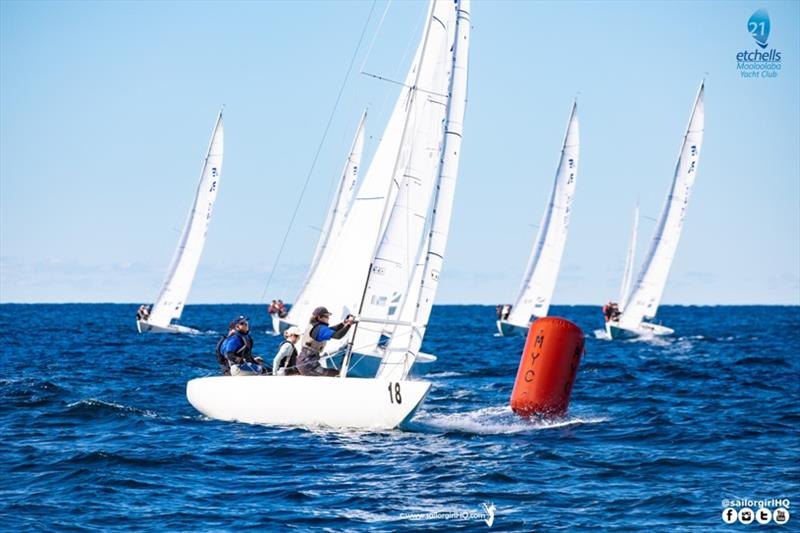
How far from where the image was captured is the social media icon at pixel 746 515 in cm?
1130

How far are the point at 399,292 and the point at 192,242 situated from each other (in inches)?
1225

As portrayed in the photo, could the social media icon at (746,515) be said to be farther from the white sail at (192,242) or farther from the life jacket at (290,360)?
the white sail at (192,242)

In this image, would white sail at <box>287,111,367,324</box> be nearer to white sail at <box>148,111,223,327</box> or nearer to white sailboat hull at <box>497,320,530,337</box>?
white sail at <box>148,111,223,327</box>

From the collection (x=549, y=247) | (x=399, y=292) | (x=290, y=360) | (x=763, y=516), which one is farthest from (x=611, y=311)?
(x=763, y=516)

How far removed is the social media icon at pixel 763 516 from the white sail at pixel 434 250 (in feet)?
22.9

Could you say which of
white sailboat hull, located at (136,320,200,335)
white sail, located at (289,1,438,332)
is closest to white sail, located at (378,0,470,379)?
white sail, located at (289,1,438,332)

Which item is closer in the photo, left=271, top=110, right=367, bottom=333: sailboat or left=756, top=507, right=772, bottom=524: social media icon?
left=756, top=507, right=772, bottom=524: social media icon

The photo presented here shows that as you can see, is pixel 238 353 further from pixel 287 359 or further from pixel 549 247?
pixel 549 247

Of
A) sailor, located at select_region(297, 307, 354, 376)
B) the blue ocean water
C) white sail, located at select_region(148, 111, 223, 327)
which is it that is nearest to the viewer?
the blue ocean water

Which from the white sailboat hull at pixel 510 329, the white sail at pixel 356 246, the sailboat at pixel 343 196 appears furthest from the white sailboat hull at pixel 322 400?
the white sailboat hull at pixel 510 329

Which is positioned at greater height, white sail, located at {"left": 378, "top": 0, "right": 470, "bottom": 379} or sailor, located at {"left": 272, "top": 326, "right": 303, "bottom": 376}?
white sail, located at {"left": 378, "top": 0, "right": 470, "bottom": 379}

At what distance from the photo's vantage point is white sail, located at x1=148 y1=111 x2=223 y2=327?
4900cm

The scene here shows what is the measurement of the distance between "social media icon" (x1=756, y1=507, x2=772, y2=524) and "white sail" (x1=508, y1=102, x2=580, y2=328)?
127 feet

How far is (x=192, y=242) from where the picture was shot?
49594mm
